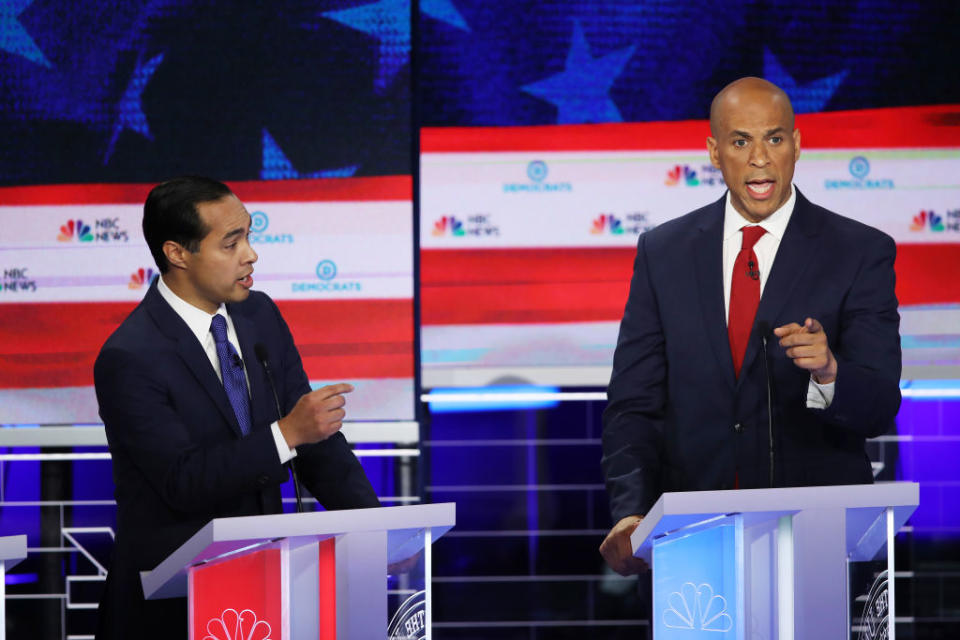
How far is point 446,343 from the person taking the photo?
14.1 ft

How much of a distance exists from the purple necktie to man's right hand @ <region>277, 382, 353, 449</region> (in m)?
0.21

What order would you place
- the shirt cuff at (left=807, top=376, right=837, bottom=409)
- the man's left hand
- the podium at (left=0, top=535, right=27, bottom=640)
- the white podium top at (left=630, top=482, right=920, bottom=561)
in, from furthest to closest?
the shirt cuff at (left=807, top=376, right=837, bottom=409), the man's left hand, the podium at (left=0, top=535, right=27, bottom=640), the white podium top at (left=630, top=482, right=920, bottom=561)

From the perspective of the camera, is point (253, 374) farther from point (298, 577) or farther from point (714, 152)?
point (714, 152)

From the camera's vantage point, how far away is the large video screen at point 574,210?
168 inches

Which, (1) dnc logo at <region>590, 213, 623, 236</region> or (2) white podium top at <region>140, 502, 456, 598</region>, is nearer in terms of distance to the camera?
(2) white podium top at <region>140, 502, 456, 598</region>

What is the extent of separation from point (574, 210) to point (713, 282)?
6.17 feet

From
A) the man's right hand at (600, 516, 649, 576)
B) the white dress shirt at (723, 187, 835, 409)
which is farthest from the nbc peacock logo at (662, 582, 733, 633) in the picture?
the white dress shirt at (723, 187, 835, 409)

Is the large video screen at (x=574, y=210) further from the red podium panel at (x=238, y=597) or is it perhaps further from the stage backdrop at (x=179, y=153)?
the red podium panel at (x=238, y=597)

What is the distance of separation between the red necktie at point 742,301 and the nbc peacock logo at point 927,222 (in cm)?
206

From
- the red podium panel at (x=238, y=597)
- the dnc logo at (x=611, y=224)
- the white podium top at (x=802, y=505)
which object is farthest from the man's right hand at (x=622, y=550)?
the dnc logo at (x=611, y=224)

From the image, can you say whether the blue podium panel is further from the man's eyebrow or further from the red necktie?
the man's eyebrow

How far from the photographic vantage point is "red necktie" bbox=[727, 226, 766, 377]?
2.39 m

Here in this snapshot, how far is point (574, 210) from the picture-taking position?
4293 millimetres

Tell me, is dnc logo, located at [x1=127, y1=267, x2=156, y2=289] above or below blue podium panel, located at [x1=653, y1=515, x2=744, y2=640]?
above
